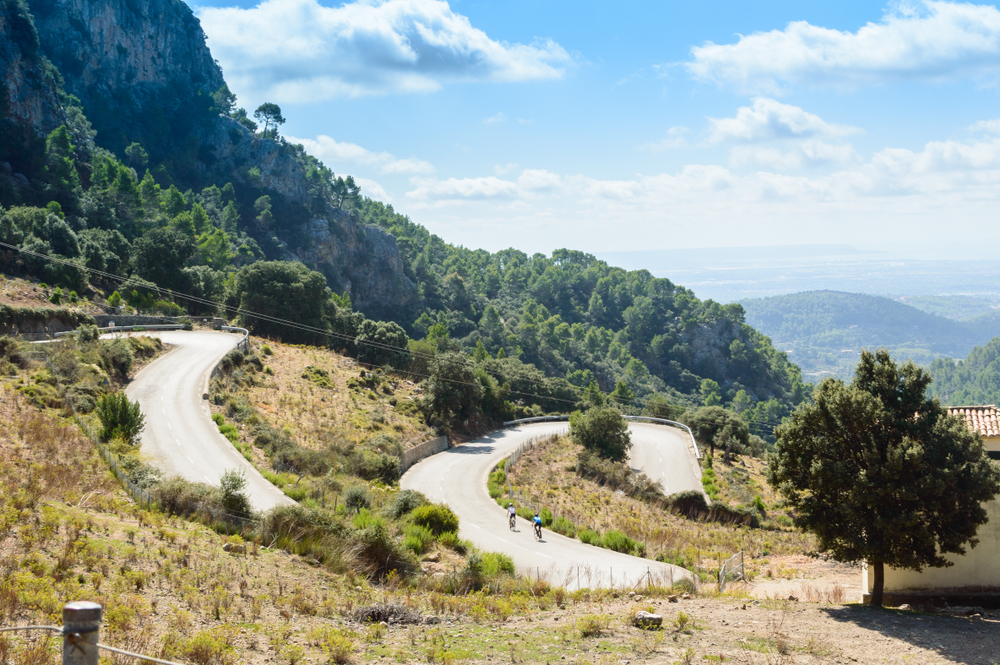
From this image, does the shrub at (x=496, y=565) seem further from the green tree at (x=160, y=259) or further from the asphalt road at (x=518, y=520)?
the green tree at (x=160, y=259)

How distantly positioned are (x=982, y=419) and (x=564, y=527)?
1617 cm

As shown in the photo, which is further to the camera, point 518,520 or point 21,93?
point 21,93

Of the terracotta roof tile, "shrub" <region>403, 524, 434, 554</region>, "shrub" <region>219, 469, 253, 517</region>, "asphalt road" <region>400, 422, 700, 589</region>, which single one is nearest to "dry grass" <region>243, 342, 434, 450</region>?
"asphalt road" <region>400, 422, 700, 589</region>

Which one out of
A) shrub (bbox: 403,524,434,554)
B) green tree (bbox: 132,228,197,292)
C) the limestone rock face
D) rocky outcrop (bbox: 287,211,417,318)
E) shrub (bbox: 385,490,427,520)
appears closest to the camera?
shrub (bbox: 403,524,434,554)

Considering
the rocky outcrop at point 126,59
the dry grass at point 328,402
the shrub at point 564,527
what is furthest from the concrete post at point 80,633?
the rocky outcrop at point 126,59

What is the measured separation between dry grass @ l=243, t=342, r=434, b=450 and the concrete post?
101ft

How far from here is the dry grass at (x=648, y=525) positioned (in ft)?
87.2

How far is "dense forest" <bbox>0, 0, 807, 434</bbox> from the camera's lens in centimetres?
6838

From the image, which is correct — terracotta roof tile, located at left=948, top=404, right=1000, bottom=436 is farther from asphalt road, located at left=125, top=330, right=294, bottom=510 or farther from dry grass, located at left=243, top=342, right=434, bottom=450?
dry grass, located at left=243, top=342, right=434, bottom=450

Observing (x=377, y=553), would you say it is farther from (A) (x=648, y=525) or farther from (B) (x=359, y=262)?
(B) (x=359, y=262)

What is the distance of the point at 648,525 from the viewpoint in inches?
1273

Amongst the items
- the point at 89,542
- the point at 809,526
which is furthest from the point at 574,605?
the point at 89,542

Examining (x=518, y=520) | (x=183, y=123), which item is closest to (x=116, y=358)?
(x=518, y=520)

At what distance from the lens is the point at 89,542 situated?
13.1 metres
